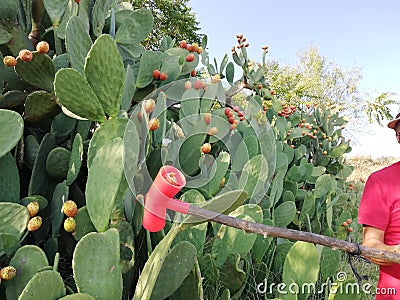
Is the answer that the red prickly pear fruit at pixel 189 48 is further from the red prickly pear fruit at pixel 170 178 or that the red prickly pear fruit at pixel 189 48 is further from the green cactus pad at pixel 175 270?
the red prickly pear fruit at pixel 170 178

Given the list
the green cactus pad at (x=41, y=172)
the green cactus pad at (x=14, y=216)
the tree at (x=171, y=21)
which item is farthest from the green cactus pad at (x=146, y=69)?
the tree at (x=171, y=21)

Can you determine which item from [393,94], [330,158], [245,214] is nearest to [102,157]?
[245,214]

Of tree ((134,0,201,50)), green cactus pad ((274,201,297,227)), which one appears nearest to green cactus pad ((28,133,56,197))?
green cactus pad ((274,201,297,227))

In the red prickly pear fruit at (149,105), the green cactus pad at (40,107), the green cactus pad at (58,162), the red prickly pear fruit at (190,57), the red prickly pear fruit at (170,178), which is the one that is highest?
the red prickly pear fruit at (190,57)

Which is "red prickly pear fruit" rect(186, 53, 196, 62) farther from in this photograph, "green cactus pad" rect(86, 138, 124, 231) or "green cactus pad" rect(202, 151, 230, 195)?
"green cactus pad" rect(86, 138, 124, 231)

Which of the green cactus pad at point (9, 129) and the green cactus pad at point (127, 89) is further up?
the green cactus pad at point (127, 89)

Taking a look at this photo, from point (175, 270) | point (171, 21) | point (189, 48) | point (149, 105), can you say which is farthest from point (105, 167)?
point (171, 21)

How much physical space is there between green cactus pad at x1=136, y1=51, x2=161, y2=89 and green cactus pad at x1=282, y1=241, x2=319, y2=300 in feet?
2.30

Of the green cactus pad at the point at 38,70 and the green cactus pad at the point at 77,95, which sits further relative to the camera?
the green cactus pad at the point at 38,70

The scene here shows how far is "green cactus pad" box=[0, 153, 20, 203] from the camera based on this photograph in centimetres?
102

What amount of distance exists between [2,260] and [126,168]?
352 millimetres

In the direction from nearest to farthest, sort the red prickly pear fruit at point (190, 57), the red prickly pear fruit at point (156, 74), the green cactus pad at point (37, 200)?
the green cactus pad at point (37, 200), the red prickly pear fruit at point (156, 74), the red prickly pear fruit at point (190, 57)

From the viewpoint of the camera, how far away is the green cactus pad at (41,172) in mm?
1108

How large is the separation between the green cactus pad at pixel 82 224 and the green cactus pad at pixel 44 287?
22 centimetres
